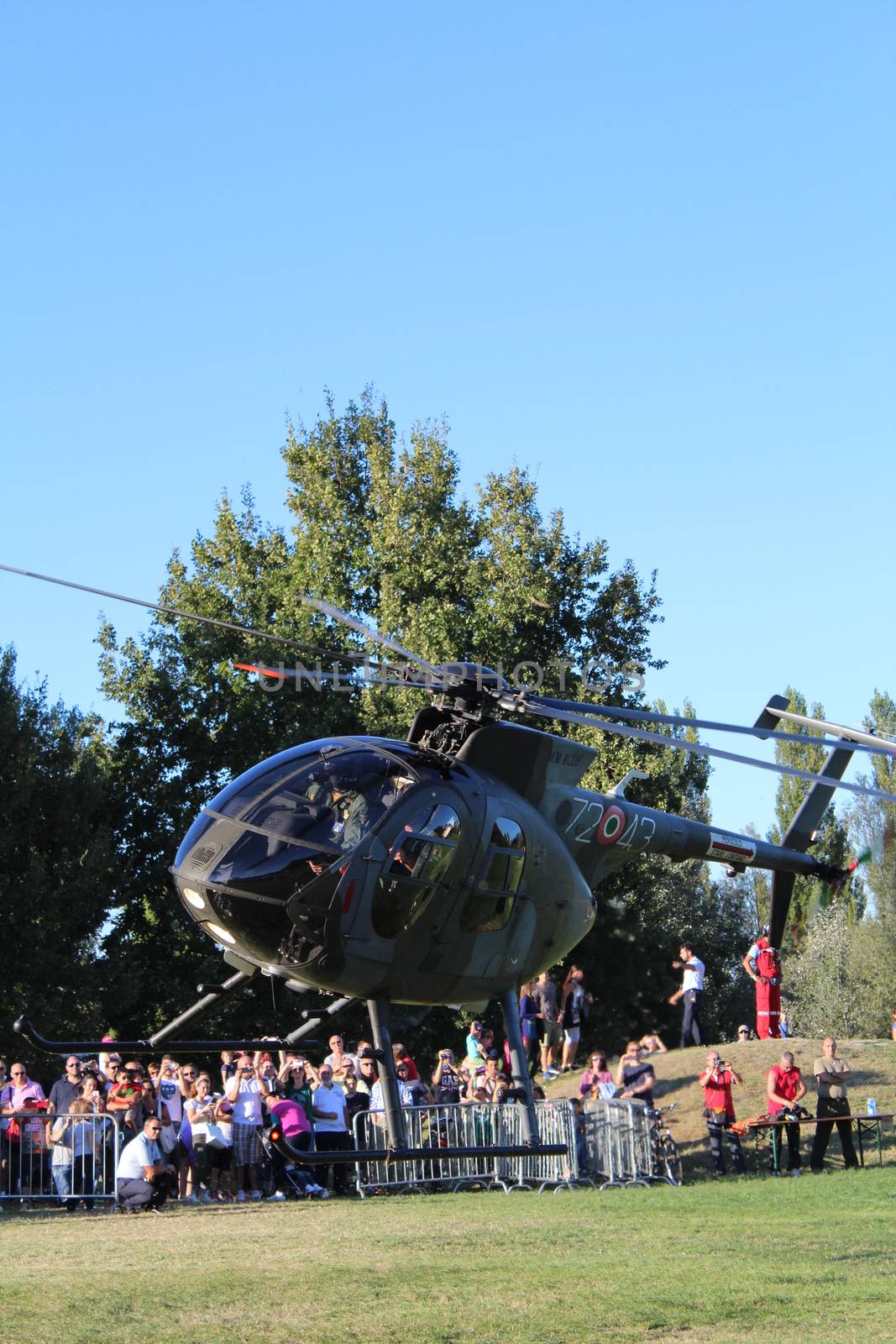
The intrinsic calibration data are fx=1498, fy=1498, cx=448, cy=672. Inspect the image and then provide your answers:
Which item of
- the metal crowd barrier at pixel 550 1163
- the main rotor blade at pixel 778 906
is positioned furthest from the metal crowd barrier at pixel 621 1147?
the main rotor blade at pixel 778 906

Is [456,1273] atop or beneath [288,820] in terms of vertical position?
beneath

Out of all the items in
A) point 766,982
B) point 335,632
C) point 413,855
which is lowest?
point 766,982

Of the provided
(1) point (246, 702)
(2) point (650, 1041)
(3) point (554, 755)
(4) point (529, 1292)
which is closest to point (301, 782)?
(3) point (554, 755)

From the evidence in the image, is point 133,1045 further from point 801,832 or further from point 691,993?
point 691,993

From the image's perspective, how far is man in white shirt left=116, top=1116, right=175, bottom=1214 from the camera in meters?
17.8

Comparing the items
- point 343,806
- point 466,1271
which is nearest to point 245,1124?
point 466,1271

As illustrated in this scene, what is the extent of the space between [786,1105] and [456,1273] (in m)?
10.5

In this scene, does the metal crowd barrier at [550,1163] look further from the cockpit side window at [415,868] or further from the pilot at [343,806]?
the pilot at [343,806]

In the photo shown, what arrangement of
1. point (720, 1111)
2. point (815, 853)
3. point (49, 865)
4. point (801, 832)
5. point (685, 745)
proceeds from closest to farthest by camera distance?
1. point (685, 745)
2. point (801, 832)
3. point (720, 1111)
4. point (49, 865)
5. point (815, 853)

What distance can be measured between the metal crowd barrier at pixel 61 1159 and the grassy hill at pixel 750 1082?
9463 mm

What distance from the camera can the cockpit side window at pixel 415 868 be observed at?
12438mm

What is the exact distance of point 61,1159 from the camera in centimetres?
1836

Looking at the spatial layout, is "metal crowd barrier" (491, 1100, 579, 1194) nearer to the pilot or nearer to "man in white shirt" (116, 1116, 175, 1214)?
"man in white shirt" (116, 1116, 175, 1214)

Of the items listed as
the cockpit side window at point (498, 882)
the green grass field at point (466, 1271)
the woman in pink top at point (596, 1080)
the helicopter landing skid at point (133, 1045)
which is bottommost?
the green grass field at point (466, 1271)
